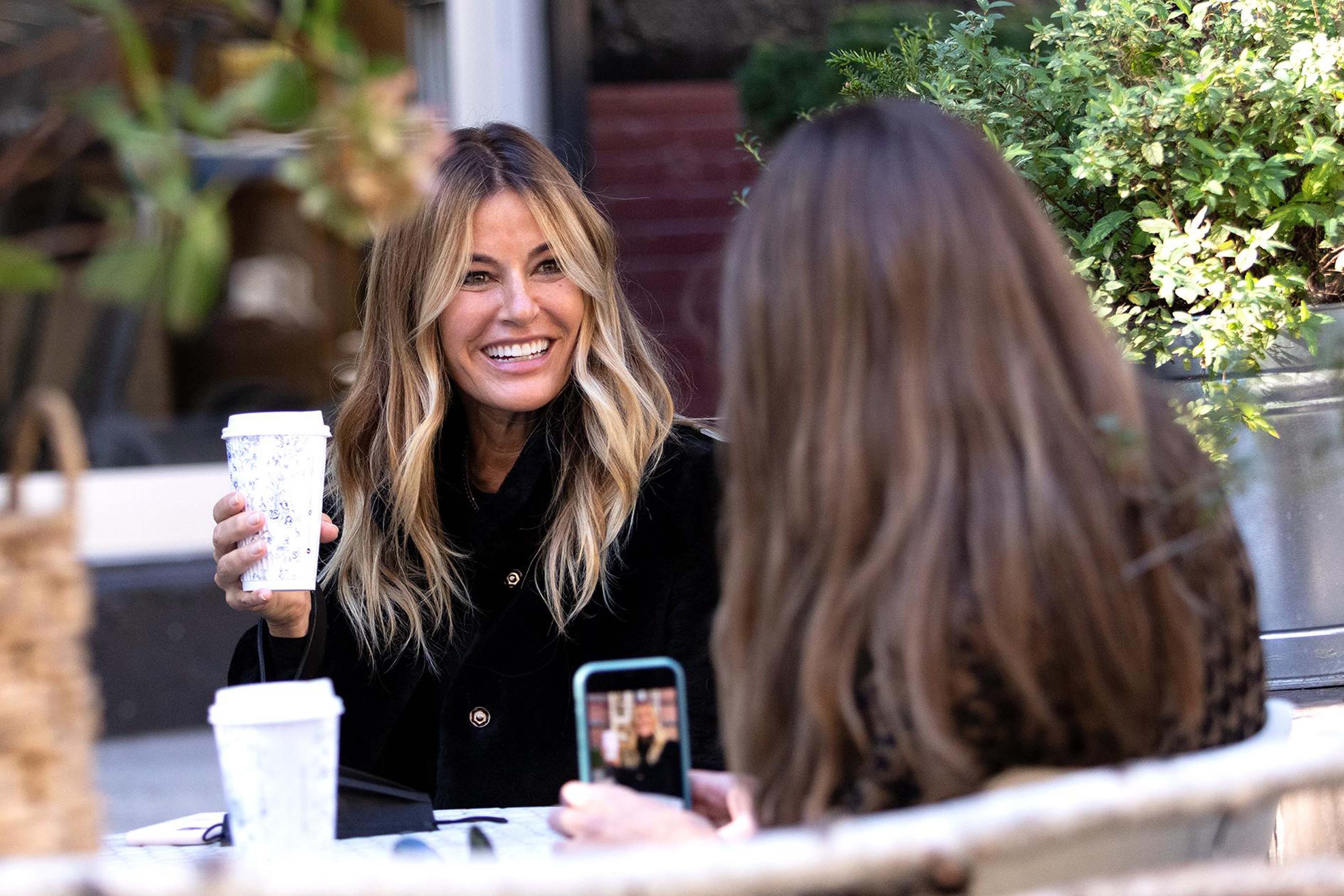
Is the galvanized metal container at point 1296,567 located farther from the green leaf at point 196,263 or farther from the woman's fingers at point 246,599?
the green leaf at point 196,263

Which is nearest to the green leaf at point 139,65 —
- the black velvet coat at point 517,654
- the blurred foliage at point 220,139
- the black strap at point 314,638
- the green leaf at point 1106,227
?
the blurred foliage at point 220,139

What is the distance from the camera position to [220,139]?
1.00m

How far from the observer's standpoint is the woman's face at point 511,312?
101 inches

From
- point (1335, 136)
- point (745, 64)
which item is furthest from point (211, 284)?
point (745, 64)

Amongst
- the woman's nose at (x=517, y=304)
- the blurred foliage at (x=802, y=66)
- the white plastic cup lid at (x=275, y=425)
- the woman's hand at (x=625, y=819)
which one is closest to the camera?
the woman's hand at (x=625, y=819)

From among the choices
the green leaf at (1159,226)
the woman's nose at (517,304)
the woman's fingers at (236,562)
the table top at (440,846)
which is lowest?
the table top at (440,846)

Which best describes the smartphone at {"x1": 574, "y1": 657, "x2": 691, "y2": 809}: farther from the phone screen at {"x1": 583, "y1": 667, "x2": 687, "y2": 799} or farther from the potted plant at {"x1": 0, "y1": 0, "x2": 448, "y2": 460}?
the potted plant at {"x1": 0, "y1": 0, "x2": 448, "y2": 460}

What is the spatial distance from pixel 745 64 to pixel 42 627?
3943 millimetres

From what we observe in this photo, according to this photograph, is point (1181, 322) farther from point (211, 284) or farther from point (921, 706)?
point (211, 284)

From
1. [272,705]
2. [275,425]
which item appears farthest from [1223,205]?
[272,705]

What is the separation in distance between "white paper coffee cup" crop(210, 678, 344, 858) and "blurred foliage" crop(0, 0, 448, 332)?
19.1 inches

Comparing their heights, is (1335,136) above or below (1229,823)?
above

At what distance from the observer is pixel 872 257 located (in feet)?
4.06

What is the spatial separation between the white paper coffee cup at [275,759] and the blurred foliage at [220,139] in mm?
486
